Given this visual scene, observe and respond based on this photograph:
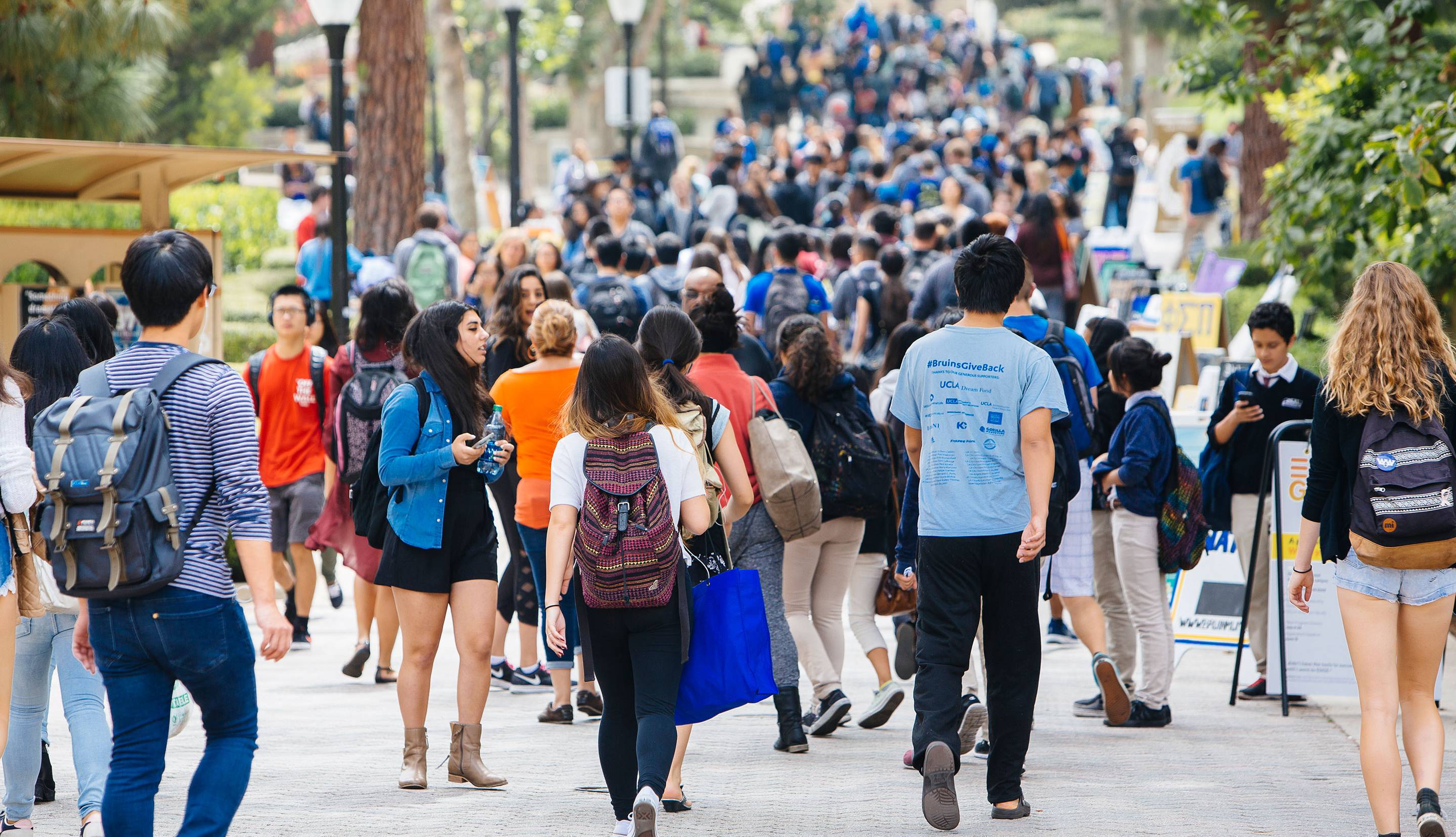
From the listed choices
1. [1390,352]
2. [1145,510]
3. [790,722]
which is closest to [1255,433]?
[1145,510]

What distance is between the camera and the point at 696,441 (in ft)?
18.6

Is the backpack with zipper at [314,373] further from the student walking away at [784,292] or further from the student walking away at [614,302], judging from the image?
the student walking away at [784,292]

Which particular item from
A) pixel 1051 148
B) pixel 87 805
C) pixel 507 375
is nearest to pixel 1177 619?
pixel 507 375

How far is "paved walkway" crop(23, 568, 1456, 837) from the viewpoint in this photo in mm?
5582

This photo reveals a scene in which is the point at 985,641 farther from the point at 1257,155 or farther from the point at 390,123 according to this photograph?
the point at 1257,155

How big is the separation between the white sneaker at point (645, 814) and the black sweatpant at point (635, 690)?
2.9 inches

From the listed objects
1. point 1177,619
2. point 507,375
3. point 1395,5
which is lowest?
point 1177,619

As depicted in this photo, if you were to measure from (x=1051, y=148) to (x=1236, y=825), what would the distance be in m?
23.2

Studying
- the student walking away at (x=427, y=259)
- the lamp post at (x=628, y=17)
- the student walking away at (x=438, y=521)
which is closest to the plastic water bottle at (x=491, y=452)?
the student walking away at (x=438, y=521)

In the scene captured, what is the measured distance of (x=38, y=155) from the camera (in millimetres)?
9008

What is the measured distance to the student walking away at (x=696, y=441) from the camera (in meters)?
5.54

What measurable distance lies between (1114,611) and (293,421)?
4362mm

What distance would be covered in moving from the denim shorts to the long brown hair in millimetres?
2191

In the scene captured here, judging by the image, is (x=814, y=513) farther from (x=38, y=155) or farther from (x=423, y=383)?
(x=38, y=155)
